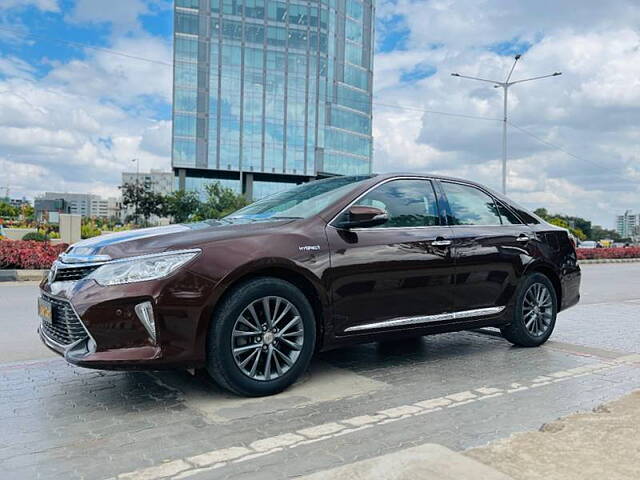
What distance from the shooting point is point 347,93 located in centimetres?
8481

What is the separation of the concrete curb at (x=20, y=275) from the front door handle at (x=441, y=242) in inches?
454

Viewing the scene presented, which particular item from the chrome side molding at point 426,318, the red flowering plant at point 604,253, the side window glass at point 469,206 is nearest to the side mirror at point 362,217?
the chrome side molding at point 426,318

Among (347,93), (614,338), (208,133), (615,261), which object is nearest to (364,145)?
(347,93)

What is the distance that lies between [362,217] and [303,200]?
72cm

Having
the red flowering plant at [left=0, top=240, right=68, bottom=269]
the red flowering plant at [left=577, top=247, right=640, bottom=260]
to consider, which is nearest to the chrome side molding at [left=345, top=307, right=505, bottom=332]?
the red flowering plant at [left=0, top=240, right=68, bottom=269]

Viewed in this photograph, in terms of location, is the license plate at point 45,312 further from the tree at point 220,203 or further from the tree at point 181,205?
the tree at point 181,205

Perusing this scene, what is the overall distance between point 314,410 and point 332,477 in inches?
45.7

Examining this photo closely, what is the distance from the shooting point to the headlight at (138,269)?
12.4 ft

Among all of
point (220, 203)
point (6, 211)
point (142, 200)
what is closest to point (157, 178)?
point (6, 211)

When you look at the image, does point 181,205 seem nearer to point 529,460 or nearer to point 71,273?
point 71,273

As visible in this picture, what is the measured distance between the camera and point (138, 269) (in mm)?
3805

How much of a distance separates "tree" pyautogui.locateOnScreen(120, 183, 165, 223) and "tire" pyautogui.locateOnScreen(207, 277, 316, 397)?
62.2m

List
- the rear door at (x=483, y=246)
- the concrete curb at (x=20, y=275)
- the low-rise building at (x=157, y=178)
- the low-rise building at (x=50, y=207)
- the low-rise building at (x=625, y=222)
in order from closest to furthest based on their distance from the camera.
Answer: the rear door at (x=483, y=246) → the concrete curb at (x=20, y=275) → the low-rise building at (x=50, y=207) → the low-rise building at (x=157, y=178) → the low-rise building at (x=625, y=222)

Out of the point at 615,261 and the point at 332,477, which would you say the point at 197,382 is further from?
Result: the point at 615,261
